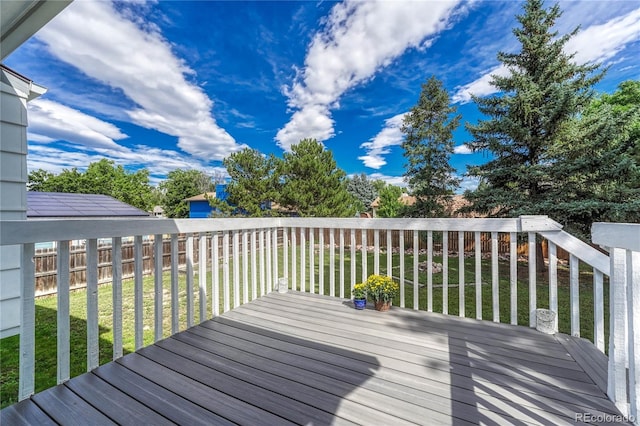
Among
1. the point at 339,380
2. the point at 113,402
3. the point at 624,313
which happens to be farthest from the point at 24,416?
the point at 624,313

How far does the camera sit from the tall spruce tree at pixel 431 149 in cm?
962

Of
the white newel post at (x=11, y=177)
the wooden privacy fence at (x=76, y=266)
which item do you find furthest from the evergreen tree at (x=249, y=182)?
the white newel post at (x=11, y=177)

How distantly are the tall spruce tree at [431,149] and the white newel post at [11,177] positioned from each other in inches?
378

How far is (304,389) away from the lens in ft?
4.73

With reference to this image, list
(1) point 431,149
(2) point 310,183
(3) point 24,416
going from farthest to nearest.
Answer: (2) point 310,183, (1) point 431,149, (3) point 24,416

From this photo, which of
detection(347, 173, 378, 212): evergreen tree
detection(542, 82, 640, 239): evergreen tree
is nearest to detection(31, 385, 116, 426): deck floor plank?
detection(542, 82, 640, 239): evergreen tree

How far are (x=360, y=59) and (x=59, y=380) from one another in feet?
30.8

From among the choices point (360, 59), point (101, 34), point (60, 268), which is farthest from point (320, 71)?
point (60, 268)

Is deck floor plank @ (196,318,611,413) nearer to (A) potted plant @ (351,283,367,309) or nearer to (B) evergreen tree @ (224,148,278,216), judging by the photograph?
(A) potted plant @ (351,283,367,309)

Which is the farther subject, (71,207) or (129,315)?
(71,207)

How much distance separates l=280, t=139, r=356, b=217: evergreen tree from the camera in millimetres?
10773

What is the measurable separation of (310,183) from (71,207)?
7144mm

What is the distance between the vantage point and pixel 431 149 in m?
9.66

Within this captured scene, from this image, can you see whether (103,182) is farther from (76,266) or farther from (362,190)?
(362,190)
